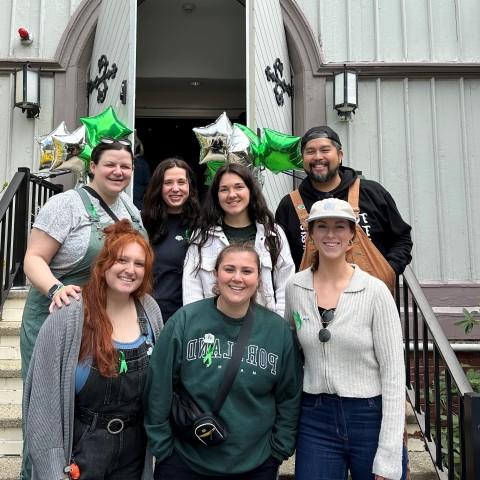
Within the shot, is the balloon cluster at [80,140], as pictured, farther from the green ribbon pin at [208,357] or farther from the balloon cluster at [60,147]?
the green ribbon pin at [208,357]

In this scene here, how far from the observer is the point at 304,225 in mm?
2754

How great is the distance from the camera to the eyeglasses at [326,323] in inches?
77.8

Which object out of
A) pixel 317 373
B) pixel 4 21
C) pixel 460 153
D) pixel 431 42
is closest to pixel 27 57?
pixel 4 21

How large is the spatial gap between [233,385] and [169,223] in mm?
1067

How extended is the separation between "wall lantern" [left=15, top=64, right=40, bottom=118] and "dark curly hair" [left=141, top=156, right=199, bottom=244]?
3666 mm

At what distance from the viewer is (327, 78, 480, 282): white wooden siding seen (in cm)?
571

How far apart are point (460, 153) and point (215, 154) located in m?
3.28

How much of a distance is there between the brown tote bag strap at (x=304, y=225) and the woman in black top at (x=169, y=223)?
0.54m

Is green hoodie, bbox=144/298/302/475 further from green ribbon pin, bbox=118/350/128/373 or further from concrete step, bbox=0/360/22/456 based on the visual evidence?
concrete step, bbox=0/360/22/456

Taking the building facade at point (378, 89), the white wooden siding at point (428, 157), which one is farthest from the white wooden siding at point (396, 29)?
the white wooden siding at point (428, 157)

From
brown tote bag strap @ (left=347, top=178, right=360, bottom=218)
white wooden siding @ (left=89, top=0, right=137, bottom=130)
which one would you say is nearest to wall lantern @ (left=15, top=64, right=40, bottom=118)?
white wooden siding @ (left=89, top=0, right=137, bottom=130)

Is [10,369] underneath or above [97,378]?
underneath

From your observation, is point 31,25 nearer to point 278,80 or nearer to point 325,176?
point 278,80

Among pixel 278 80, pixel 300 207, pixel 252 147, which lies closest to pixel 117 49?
pixel 278 80
